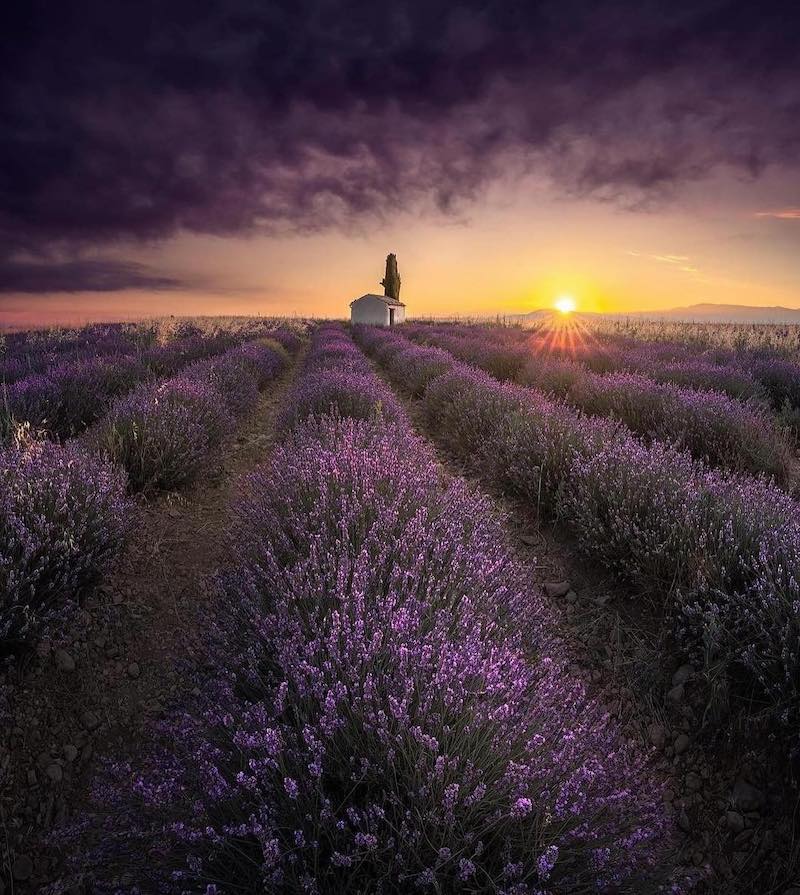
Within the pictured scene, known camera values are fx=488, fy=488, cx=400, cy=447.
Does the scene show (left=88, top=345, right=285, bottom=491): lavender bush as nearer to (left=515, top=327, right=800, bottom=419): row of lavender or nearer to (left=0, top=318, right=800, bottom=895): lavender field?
(left=0, top=318, right=800, bottom=895): lavender field

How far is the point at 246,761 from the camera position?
1.43m

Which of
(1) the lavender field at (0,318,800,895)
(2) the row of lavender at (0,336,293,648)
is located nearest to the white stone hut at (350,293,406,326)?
(2) the row of lavender at (0,336,293,648)

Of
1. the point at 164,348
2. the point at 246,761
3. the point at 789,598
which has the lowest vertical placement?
the point at 246,761

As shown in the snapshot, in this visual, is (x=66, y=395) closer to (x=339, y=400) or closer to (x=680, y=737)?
(x=339, y=400)

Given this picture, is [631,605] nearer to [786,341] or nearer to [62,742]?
[62,742]

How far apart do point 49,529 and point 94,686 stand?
857mm

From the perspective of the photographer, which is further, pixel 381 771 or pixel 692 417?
pixel 692 417

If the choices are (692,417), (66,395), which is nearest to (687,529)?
(692,417)

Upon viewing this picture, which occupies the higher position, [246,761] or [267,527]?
[267,527]

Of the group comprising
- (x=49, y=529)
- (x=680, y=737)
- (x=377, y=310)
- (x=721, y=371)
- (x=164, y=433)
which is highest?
(x=377, y=310)

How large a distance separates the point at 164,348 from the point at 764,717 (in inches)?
564

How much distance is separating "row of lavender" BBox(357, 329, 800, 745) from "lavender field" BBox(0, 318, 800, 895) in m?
0.02

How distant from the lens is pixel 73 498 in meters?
2.92

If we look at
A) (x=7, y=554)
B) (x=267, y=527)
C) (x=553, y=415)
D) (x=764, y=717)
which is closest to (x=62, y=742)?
(x=7, y=554)
